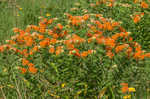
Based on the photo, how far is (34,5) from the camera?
5961mm

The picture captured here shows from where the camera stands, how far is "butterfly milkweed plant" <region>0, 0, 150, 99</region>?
316 centimetres

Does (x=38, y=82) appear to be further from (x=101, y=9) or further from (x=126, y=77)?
(x=101, y=9)

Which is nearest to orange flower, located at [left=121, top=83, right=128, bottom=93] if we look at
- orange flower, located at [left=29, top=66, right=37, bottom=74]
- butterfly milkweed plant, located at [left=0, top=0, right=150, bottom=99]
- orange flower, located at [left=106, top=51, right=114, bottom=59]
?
butterfly milkweed plant, located at [left=0, top=0, right=150, bottom=99]

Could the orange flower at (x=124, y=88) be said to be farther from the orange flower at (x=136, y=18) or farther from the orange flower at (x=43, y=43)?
the orange flower at (x=136, y=18)

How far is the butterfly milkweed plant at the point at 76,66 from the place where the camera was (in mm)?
3156

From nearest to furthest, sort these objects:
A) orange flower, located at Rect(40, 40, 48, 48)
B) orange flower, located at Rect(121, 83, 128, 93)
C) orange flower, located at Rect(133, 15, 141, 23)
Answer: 1. orange flower, located at Rect(121, 83, 128, 93)
2. orange flower, located at Rect(40, 40, 48, 48)
3. orange flower, located at Rect(133, 15, 141, 23)

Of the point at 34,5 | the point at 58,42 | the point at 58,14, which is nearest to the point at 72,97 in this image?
the point at 58,42

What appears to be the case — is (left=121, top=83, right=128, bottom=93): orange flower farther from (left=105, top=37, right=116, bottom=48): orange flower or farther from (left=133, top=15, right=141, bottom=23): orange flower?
(left=133, top=15, right=141, bottom=23): orange flower

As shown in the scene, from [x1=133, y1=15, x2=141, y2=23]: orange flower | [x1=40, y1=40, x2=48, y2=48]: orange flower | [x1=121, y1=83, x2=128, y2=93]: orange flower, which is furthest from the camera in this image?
[x1=133, y1=15, x2=141, y2=23]: orange flower

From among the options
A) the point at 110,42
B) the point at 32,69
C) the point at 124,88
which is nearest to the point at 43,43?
the point at 32,69

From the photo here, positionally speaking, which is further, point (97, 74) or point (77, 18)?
point (77, 18)

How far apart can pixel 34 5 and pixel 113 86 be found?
3.31m

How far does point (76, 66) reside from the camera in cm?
315

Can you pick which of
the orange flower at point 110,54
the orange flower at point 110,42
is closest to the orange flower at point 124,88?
the orange flower at point 110,54
